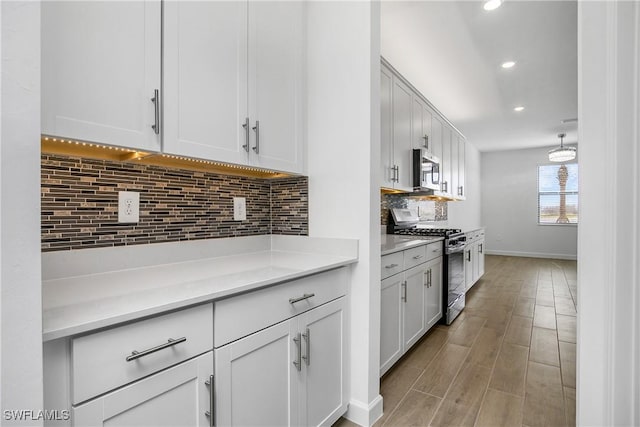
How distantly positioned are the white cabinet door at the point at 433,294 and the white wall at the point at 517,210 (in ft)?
20.1

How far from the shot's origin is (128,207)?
1368 millimetres

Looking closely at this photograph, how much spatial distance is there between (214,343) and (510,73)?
4094 mm

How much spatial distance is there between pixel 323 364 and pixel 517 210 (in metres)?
8.20

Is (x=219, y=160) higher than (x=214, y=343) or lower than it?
higher

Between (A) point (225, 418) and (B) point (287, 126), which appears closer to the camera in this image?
(A) point (225, 418)

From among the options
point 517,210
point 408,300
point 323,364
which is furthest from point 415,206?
point 517,210

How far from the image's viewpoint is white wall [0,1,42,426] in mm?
609

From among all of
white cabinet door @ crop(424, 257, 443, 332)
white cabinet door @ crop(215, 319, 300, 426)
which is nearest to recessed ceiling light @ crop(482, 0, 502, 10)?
white cabinet door @ crop(424, 257, 443, 332)

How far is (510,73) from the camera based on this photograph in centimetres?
354

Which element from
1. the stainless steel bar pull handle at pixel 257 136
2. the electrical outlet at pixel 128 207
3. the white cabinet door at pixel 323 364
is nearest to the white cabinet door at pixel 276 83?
the stainless steel bar pull handle at pixel 257 136

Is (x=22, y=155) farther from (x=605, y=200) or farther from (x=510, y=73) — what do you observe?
(x=510, y=73)

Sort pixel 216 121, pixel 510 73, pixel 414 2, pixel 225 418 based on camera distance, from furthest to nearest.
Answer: pixel 510 73 < pixel 414 2 < pixel 216 121 < pixel 225 418

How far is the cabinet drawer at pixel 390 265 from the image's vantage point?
2.02 m

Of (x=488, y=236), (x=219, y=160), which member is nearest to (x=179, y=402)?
(x=219, y=160)
